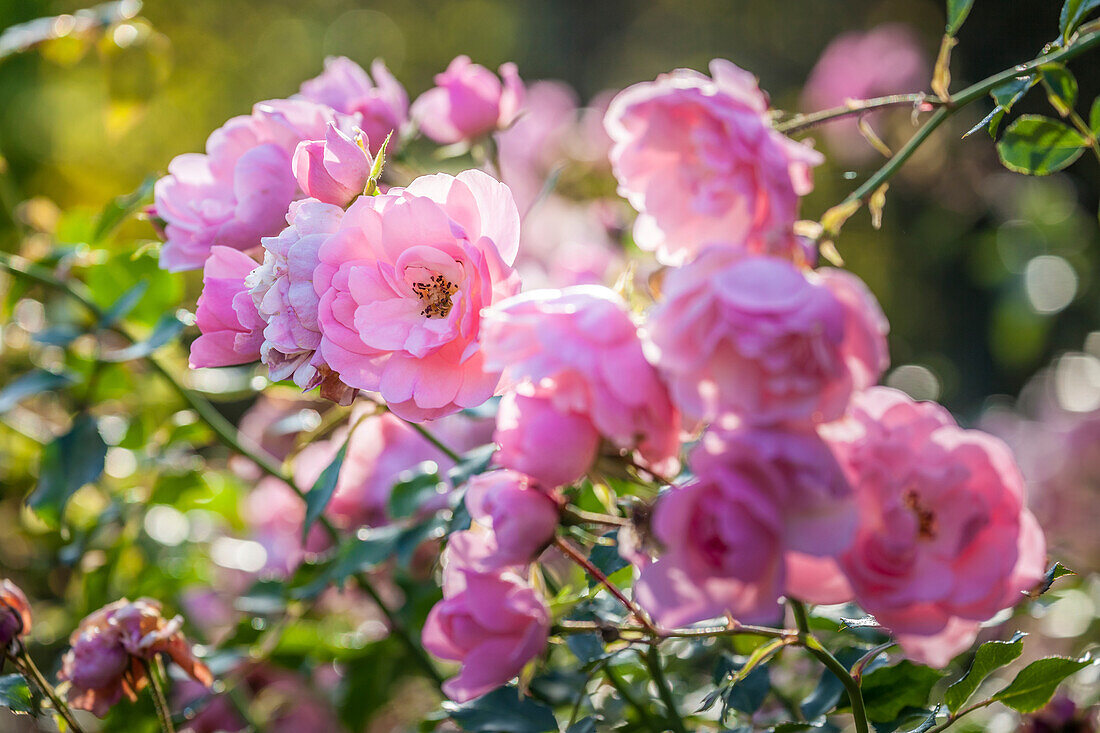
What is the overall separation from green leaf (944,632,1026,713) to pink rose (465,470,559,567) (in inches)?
10.9

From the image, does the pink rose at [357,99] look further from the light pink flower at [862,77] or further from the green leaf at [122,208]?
the light pink flower at [862,77]

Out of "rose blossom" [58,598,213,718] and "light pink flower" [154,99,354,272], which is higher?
"light pink flower" [154,99,354,272]

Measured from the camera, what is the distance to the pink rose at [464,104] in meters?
0.75

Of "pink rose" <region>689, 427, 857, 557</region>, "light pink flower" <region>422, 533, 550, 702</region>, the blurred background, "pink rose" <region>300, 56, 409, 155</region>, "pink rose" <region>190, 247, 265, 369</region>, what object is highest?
"pink rose" <region>300, 56, 409, 155</region>

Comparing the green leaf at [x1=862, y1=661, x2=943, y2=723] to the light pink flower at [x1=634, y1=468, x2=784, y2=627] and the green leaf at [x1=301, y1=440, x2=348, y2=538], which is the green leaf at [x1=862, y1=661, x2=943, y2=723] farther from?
the green leaf at [x1=301, y1=440, x2=348, y2=538]

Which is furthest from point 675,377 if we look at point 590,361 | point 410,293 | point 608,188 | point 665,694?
point 608,188

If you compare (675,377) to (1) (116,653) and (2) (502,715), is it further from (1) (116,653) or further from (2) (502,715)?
(1) (116,653)

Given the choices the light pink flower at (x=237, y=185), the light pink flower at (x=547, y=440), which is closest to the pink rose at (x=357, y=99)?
the light pink flower at (x=237, y=185)

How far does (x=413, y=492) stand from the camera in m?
0.71

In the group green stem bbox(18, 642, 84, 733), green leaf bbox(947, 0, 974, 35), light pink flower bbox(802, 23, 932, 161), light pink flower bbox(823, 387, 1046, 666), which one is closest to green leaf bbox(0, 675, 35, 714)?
green stem bbox(18, 642, 84, 733)

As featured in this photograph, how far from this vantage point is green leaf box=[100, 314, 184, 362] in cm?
68

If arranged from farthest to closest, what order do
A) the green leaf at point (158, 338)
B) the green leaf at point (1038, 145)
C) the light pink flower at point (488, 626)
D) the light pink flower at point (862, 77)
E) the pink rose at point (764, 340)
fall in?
the light pink flower at point (862, 77)
the green leaf at point (158, 338)
the green leaf at point (1038, 145)
the light pink flower at point (488, 626)
the pink rose at point (764, 340)

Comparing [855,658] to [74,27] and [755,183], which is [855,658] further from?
[74,27]

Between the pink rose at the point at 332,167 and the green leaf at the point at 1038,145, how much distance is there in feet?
1.25
